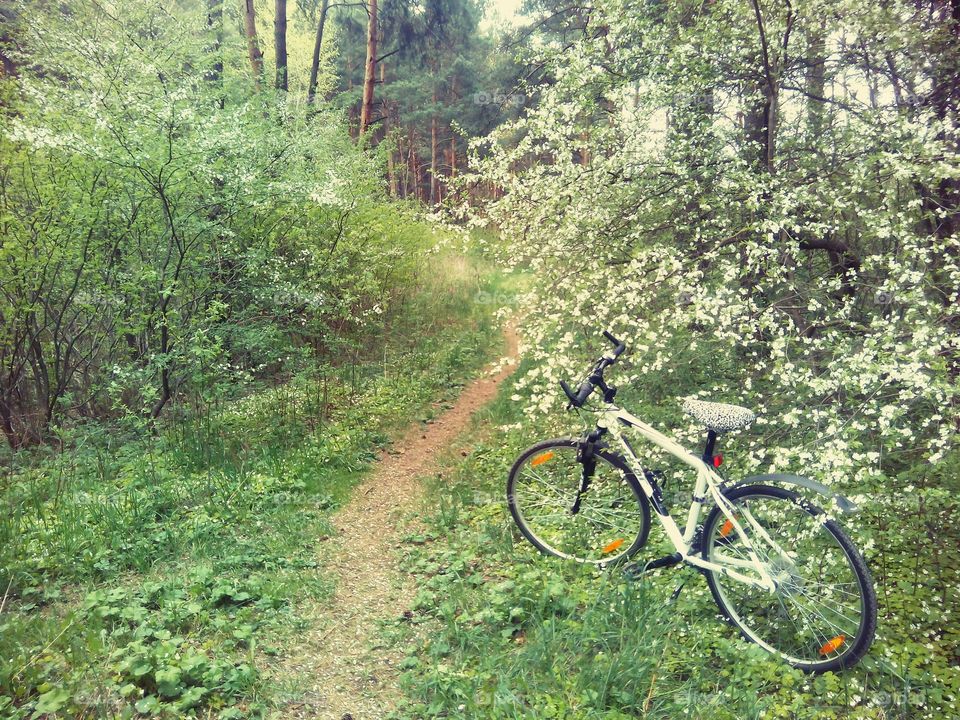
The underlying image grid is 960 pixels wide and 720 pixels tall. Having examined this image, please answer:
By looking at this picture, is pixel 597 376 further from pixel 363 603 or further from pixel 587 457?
pixel 363 603

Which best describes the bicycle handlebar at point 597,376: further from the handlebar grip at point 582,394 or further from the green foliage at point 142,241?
the green foliage at point 142,241

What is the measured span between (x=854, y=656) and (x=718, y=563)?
77cm

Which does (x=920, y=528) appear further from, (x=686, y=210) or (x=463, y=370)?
(x=463, y=370)

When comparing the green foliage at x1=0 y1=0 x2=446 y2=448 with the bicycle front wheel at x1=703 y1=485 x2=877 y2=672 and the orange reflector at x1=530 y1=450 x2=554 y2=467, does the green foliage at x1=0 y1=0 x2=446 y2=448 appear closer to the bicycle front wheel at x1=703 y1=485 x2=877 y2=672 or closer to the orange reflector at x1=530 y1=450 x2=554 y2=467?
the orange reflector at x1=530 y1=450 x2=554 y2=467

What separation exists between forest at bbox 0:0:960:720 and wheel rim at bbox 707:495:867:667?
4 cm

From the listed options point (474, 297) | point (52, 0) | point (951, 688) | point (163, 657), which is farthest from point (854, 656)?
point (52, 0)

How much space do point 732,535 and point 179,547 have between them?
149 inches

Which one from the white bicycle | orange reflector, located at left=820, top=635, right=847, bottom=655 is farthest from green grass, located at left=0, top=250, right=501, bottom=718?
orange reflector, located at left=820, top=635, right=847, bottom=655

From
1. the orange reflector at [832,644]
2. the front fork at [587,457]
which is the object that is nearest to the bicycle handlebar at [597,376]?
the front fork at [587,457]

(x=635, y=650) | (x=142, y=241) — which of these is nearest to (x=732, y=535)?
(x=635, y=650)

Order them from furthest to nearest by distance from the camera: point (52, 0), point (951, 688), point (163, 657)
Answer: point (52, 0), point (163, 657), point (951, 688)

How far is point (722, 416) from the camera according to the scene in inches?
133

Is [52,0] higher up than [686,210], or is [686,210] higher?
[52,0]

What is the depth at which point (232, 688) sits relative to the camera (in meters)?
2.98
